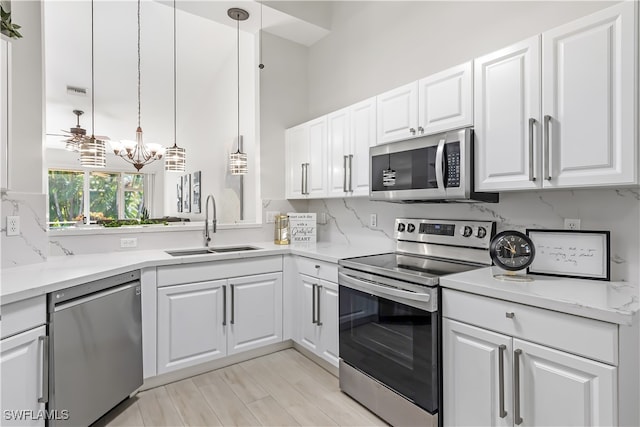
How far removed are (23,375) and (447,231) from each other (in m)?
2.38

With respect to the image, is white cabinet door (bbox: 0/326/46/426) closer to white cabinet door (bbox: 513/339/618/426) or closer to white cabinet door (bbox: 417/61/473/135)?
white cabinet door (bbox: 513/339/618/426)

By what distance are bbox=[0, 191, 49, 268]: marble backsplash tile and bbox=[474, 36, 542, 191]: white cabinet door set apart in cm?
273

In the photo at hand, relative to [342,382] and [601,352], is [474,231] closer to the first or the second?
[601,352]

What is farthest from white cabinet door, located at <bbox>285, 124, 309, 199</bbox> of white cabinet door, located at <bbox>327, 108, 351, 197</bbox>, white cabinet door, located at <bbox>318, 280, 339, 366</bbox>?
white cabinet door, located at <bbox>318, 280, 339, 366</bbox>

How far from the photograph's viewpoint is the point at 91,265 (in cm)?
209

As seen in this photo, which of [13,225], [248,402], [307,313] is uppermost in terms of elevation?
[13,225]

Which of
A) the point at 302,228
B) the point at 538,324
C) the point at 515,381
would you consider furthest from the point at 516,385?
the point at 302,228

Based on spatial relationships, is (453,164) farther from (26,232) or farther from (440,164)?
(26,232)

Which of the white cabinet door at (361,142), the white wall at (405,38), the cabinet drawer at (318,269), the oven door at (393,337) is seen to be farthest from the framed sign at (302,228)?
the white wall at (405,38)

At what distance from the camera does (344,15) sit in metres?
3.33

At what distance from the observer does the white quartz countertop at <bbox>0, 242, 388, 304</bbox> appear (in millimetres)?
1576

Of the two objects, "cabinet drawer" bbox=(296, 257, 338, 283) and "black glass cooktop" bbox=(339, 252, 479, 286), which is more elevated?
"black glass cooktop" bbox=(339, 252, 479, 286)

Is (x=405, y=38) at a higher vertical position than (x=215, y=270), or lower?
higher

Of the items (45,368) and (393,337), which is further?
(393,337)
